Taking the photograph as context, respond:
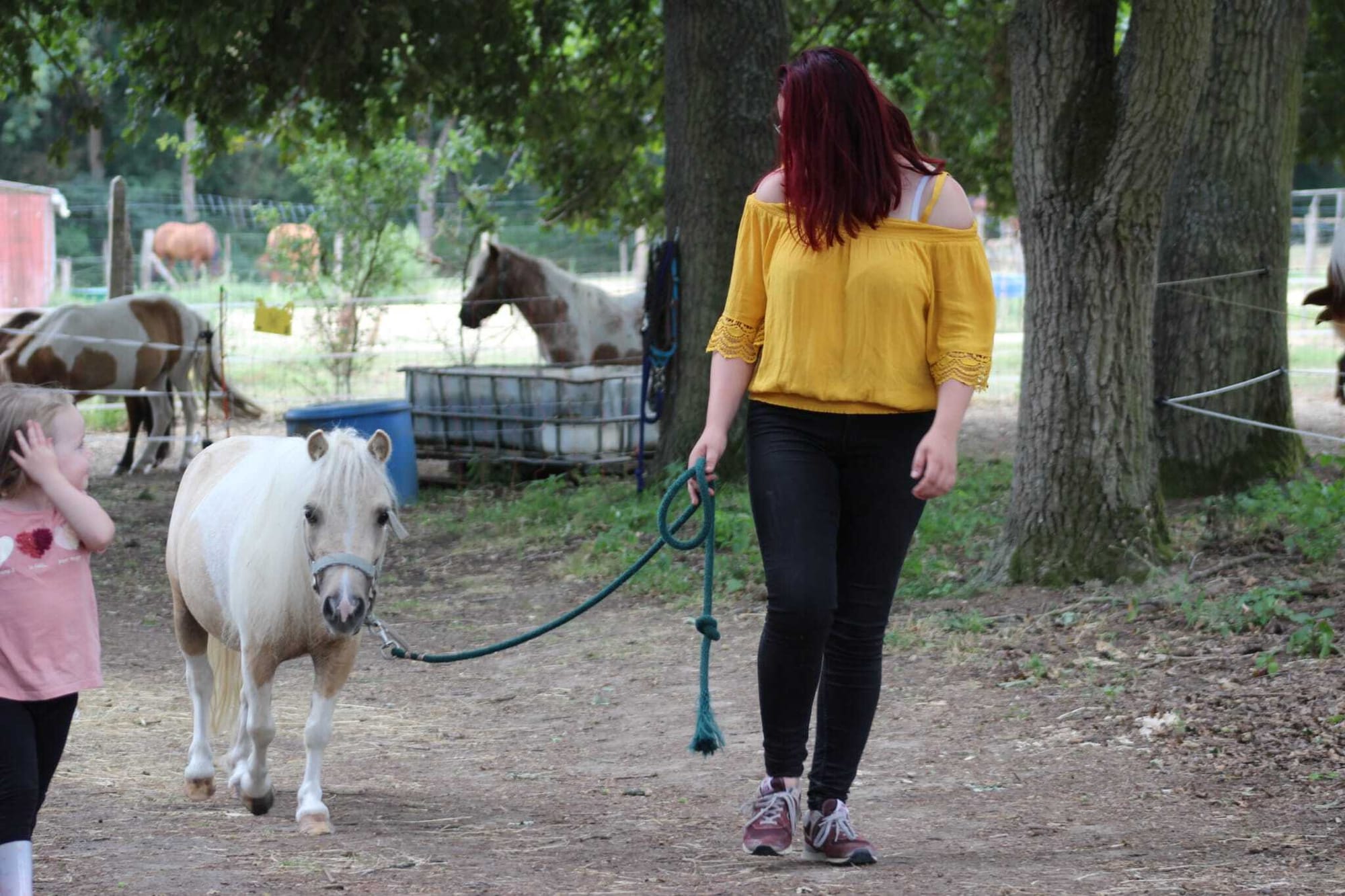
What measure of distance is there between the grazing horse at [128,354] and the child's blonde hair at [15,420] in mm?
8377

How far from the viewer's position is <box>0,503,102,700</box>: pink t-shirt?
8.73 feet

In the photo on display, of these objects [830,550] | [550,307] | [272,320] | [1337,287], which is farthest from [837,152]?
[550,307]

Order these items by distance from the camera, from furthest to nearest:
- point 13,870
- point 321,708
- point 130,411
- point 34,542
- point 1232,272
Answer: point 130,411
point 1232,272
point 321,708
point 34,542
point 13,870

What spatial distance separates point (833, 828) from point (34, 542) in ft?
5.83

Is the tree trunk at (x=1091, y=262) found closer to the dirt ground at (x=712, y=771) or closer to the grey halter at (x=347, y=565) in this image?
the dirt ground at (x=712, y=771)

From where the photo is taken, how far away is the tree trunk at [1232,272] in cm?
744

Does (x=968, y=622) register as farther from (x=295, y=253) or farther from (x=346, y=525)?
(x=295, y=253)

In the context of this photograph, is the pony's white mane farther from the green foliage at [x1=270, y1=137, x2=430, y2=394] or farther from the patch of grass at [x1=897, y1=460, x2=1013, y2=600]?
the green foliage at [x1=270, y1=137, x2=430, y2=394]

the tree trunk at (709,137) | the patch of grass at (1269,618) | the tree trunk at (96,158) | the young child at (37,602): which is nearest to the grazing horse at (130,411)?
the tree trunk at (709,137)

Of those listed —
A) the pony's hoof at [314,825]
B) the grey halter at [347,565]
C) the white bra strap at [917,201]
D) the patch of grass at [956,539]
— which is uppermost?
the white bra strap at [917,201]

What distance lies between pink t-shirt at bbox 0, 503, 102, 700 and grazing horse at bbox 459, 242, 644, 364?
357 inches

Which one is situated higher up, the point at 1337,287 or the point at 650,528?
the point at 1337,287

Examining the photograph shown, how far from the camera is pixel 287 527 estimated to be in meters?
3.65

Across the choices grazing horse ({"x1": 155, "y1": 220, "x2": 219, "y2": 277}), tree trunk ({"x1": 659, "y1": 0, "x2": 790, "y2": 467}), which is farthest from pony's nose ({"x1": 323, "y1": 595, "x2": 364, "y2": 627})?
grazing horse ({"x1": 155, "y1": 220, "x2": 219, "y2": 277})
